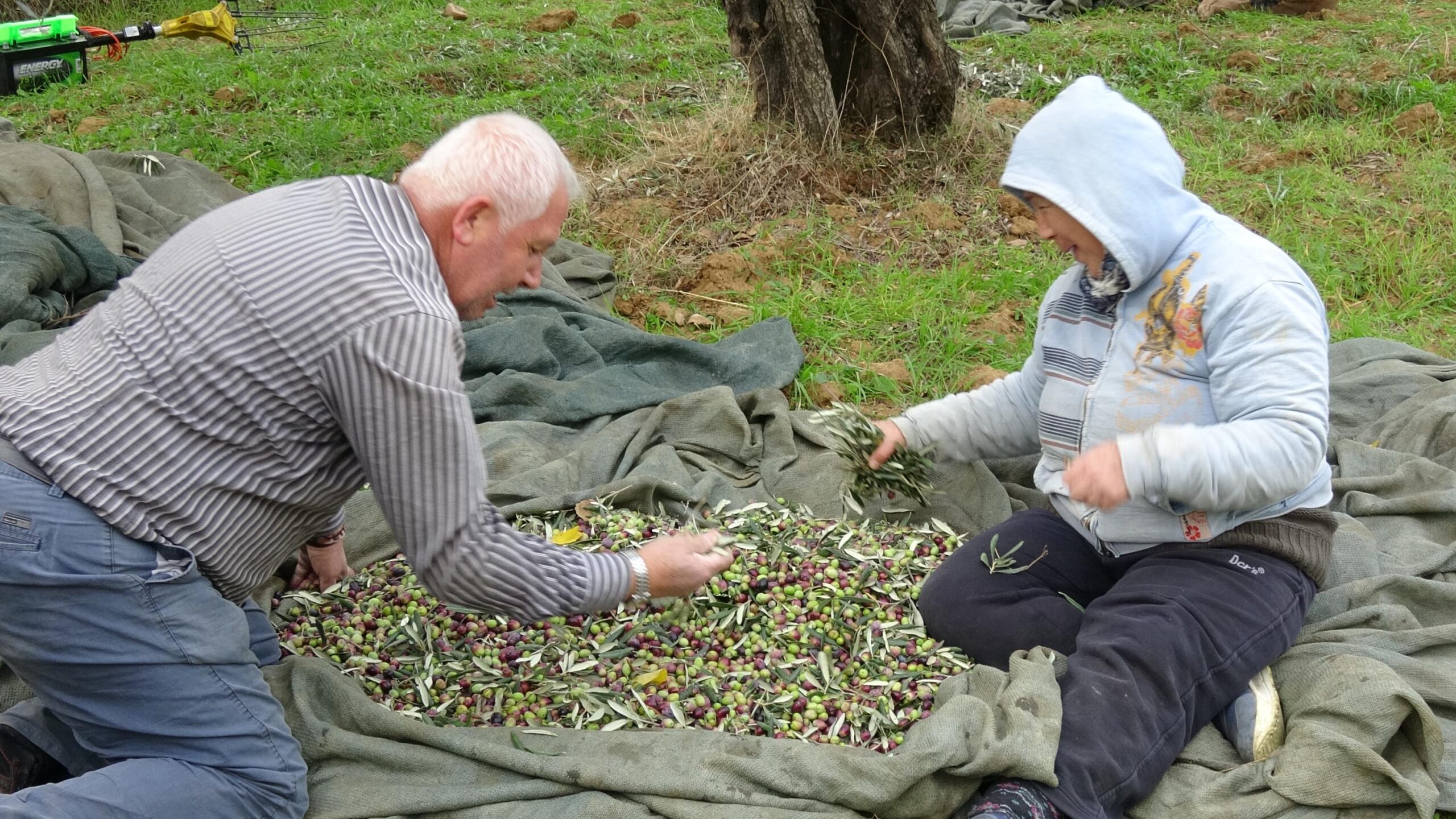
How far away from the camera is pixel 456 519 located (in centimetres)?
205

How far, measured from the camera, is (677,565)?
7.36 feet

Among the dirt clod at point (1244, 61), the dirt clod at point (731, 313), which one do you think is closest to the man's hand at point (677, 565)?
the dirt clod at point (731, 313)

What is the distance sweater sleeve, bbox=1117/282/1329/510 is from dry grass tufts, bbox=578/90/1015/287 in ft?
9.28

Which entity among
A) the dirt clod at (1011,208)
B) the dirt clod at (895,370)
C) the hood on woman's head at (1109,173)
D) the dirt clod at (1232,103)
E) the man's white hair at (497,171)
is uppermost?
the man's white hair at (497,171)

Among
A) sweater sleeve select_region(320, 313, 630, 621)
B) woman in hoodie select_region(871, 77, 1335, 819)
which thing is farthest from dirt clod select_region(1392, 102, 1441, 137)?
sweater sleeve select_region(320, 313, 630, 621)

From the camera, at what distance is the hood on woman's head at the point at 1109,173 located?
2.42 m

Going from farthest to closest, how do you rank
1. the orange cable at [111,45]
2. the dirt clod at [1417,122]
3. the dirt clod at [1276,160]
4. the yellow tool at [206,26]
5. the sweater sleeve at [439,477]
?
the orange cable at [111,45]
the yellow tool at [206,26]
the dirt clod at [1417,122]
the dirt clod at [1276,160]
the sweater sleeve at [439,477]

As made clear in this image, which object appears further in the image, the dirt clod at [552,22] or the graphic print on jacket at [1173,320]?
the dirt clod at [552,22]

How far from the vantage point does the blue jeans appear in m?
2.04

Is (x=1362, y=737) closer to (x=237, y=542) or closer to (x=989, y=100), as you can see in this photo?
(x=237, y=542)

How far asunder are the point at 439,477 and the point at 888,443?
1.43 meters

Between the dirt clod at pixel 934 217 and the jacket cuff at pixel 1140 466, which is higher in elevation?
the jacket cuff at pixel 1140 466

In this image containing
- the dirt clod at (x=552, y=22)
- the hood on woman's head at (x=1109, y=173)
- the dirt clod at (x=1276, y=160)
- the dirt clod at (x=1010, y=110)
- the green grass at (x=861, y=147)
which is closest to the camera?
the hood on woman's head at (x=1109, y=173)

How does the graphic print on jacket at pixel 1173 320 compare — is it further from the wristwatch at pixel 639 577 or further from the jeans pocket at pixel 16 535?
the jeans pocket at pixel 16 535
